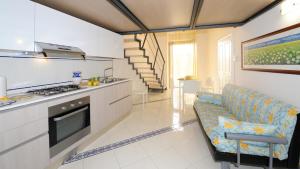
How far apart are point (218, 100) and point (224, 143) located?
185 cm

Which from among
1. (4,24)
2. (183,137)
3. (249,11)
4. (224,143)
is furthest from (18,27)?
(249,11)

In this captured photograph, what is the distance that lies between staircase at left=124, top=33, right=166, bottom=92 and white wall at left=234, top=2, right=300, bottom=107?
294cm

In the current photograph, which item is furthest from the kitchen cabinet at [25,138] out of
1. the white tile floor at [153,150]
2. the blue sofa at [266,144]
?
the blue sofa at [266,144]

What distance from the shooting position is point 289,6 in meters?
2.08

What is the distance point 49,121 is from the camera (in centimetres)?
189

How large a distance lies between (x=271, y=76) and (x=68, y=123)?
119 inches

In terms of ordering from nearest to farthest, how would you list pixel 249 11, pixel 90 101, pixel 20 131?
pixel 20 131 < pixel 90 101 < pixel 249 11

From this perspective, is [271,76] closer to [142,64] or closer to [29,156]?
[29,156]

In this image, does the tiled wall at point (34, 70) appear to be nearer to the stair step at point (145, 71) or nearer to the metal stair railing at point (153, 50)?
the metal stair railing at point (153, 50)

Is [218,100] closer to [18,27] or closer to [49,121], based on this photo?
[49,121]

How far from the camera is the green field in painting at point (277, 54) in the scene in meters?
1.96

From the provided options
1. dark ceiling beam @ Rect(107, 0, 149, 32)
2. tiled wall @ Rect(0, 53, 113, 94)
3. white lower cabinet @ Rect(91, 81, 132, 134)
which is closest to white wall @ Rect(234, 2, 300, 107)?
dark ceiling beam @ Rect(107, 0, 149, 32)

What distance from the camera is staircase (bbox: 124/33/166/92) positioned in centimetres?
536

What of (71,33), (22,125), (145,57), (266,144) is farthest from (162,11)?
(145,57)
